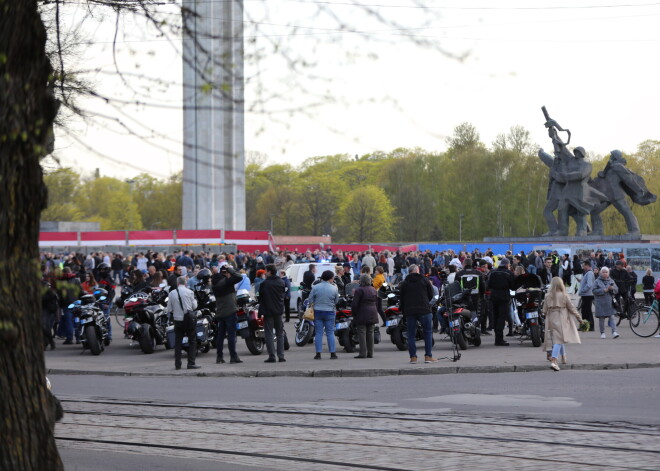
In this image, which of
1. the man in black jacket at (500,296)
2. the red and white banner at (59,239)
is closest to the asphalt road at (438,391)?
the man in black jacket at (500,296)

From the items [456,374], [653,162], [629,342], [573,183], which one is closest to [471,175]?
[653,162]

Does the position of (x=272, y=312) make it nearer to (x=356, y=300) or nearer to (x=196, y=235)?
(x=356, y=300)

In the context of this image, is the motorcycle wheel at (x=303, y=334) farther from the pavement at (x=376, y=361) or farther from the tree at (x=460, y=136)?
the tree at (x=460, y=136)

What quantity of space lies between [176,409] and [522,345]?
10.5m

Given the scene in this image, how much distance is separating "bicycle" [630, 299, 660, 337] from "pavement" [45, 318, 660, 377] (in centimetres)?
79

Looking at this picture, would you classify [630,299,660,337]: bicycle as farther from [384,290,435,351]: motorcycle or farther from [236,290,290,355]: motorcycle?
[236,290,290,355]: motorcycle

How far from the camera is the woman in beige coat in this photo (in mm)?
17016

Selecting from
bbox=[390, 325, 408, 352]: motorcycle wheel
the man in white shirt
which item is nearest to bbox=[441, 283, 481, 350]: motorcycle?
bbox=[390, 325, 408, 352]: motorcycle wheel

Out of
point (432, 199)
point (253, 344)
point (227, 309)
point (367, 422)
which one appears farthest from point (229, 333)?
point (432, 199)

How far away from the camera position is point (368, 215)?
9938 cm

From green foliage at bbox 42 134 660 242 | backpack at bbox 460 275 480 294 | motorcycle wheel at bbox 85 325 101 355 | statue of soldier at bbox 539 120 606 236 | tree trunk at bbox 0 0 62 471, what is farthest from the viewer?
green foliage at bbox 42 134 660 242

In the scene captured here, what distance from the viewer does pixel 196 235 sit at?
191ft

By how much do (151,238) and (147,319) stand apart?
38.0 m

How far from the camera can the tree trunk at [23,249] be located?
20.1 feet
